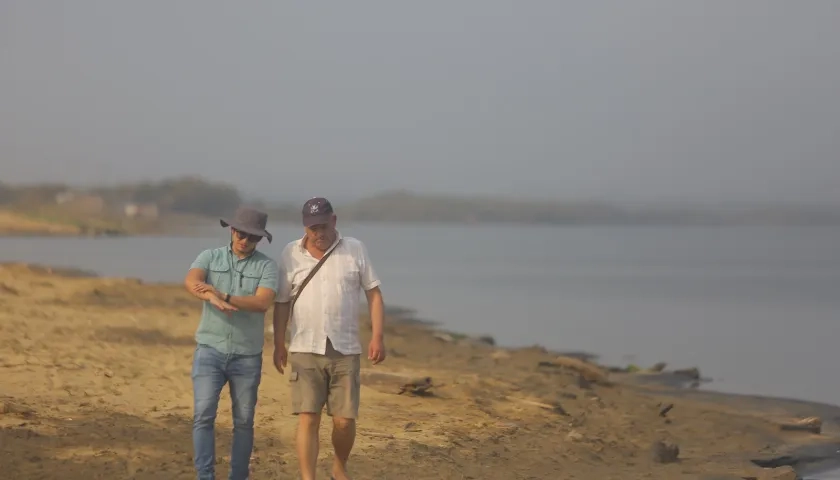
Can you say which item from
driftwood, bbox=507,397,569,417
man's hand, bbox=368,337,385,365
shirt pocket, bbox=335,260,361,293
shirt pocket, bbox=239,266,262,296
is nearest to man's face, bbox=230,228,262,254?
shirt pocket, bbox=239,266,262,296

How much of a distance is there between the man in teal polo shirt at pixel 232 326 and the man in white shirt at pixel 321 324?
0.21m

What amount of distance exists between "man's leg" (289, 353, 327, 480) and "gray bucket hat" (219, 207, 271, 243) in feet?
2.45

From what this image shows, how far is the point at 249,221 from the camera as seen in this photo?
6.55 metres

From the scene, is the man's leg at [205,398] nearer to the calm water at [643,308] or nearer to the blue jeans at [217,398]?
the blue jeans at [217,398]

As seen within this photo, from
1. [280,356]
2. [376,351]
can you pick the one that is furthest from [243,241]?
[376,351]

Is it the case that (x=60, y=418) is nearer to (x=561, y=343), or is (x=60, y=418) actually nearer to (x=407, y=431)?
(x=407, y=431)

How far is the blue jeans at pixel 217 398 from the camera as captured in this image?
6.45 metres

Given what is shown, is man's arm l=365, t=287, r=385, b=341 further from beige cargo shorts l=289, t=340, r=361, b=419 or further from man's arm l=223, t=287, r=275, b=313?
man's arm l=223, t=287, r=275, b=313

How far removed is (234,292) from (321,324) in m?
0.53

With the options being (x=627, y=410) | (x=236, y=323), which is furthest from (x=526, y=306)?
(x=236, y=323)

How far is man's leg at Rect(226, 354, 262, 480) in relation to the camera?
6.51 m

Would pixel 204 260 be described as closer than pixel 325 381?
Yes

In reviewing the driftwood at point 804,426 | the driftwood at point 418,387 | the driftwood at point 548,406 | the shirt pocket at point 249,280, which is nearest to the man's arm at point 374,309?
the shirt pocket at point 249,280

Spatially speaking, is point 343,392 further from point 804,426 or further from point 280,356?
point 804,426
